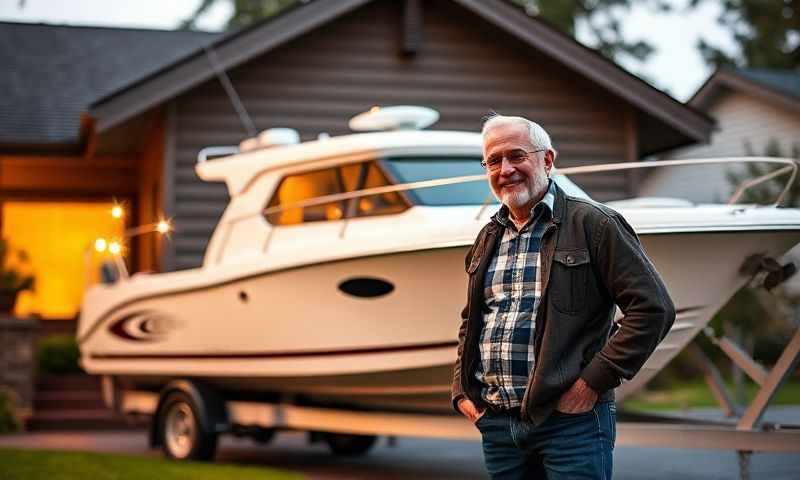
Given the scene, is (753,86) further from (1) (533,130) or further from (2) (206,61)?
(1) (533,130)

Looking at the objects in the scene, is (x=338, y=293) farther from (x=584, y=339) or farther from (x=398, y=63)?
(x=398, y=63)

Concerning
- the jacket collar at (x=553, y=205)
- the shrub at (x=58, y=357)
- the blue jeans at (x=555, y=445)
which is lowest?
the blue jeans at (x=555, y=445)

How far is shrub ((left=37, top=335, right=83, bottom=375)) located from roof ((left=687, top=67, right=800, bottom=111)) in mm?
14891

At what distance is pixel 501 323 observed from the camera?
3848mm

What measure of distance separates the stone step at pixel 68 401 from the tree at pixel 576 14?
22101 millimetres

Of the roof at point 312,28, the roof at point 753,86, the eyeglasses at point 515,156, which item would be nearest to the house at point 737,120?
the roof at point 753,86

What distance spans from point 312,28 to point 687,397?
8.03 m

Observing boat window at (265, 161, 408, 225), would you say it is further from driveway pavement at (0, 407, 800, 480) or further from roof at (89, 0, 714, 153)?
roof at (89, 0, 714, 153)

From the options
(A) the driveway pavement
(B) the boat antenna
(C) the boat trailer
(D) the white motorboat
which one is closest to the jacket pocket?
(D) the white motorboat

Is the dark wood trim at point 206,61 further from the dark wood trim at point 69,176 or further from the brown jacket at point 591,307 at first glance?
the brown jacket at point 591,307

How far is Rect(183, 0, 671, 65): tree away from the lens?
34906 mm

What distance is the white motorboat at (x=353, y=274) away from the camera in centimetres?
706

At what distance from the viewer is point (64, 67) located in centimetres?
1825

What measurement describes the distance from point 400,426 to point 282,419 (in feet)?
4.57
